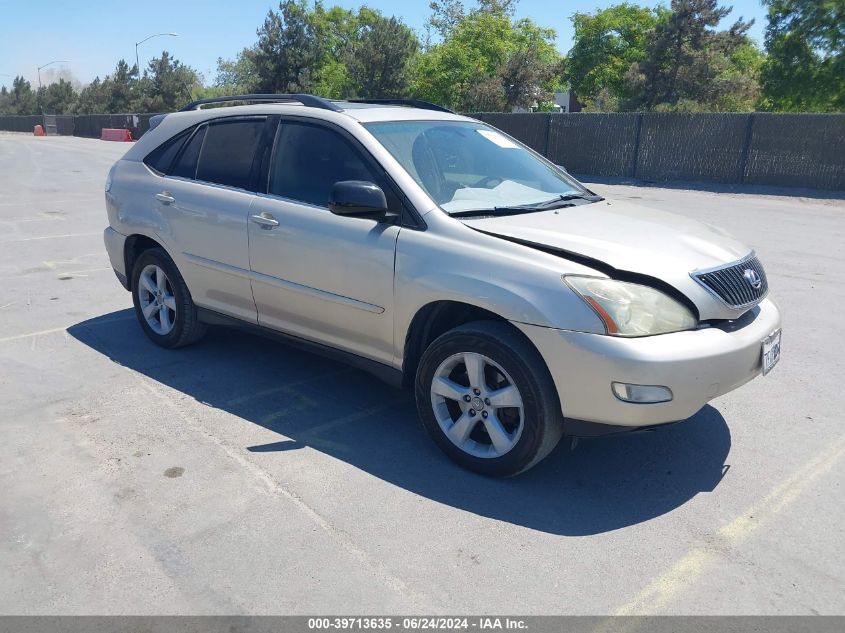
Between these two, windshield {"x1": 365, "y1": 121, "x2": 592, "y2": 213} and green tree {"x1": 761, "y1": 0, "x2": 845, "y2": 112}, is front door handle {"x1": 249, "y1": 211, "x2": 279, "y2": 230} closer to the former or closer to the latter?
windshield {"x1": 365, "y1": 121, "x2": 592, "y2": 213}

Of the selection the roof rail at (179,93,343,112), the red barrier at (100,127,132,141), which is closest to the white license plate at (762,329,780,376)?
the roof rail at (179,93,343,112)

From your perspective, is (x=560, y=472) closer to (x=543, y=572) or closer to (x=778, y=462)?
(x=543, y=572)

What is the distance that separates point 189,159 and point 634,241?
3300 mm

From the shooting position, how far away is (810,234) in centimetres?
1141

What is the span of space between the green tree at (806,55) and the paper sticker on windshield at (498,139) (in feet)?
102

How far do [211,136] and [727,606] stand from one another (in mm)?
4324

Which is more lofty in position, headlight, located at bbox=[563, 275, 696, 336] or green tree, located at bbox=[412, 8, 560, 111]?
green tree, located at bbox=[412, 8, 560, 111]

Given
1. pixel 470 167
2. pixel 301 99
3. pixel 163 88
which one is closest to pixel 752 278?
pixel 470 167

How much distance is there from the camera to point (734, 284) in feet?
11.9

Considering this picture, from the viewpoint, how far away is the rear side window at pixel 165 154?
544cm

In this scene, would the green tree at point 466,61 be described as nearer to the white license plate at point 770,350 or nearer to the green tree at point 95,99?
the green tree at point 95,99

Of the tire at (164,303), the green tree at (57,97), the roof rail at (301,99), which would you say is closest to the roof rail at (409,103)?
the roof rail at (301,99)

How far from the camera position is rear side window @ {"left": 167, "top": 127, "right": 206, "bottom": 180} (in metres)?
5.26

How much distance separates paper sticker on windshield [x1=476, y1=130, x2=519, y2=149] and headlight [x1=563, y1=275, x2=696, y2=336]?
6.25 ft
